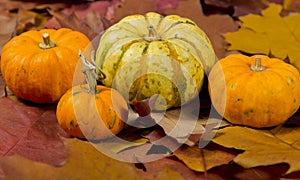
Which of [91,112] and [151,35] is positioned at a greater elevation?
[151,35]

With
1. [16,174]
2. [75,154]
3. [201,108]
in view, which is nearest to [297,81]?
[201,108]

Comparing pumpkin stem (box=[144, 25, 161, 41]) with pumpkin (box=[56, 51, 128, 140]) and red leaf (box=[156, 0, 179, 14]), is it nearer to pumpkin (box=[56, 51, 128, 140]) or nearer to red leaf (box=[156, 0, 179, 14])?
pumpkin (box=[56, 51, 128, 140])

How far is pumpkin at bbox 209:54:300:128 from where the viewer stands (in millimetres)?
1143

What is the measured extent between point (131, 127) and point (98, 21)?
57cm

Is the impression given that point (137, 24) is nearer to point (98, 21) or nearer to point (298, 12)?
point (98, 21)

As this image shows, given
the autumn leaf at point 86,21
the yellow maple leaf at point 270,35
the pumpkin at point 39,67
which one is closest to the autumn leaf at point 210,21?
the yellow maple leaf at point 270,35

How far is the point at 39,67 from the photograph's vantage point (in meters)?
1.24

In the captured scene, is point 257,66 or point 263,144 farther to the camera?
point 257,66

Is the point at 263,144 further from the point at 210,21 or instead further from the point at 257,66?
the point at 210,21

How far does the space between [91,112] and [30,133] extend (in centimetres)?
16

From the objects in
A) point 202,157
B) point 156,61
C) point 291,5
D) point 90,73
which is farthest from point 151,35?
point 291,5

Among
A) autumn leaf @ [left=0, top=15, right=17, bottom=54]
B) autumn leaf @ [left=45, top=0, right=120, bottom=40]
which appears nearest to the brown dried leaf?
autumn leaf @ [left=45, top=0, right=120, bottom=40]

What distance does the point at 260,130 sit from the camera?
117 centimetres

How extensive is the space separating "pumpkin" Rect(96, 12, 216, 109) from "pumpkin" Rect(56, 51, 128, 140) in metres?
0.07
